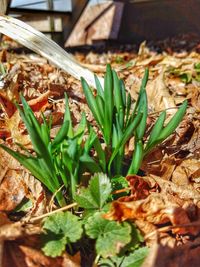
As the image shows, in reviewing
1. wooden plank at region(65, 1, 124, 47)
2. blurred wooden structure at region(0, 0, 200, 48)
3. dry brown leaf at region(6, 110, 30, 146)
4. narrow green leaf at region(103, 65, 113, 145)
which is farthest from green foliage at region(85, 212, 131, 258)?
wooden plank at region(65, 1, 124, 47)

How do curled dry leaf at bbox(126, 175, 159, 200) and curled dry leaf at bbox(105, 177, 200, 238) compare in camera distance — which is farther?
curled dry leaf at bbox(126, 175, 159, 200)

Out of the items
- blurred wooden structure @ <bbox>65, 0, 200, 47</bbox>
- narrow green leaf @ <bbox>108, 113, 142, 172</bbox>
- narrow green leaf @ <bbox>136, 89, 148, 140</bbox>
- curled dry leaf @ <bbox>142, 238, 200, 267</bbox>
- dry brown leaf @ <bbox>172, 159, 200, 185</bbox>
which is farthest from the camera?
blurred wooden structure @ <bbox>65, 0, 200, 47</bbox>

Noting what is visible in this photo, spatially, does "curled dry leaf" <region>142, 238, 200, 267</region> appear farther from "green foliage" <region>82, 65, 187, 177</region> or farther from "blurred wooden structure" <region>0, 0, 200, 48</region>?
"blurred wooden structure" <region>0, 0, 200, 48</region>

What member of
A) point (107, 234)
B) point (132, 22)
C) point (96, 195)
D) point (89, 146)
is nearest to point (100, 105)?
point (89, 146)

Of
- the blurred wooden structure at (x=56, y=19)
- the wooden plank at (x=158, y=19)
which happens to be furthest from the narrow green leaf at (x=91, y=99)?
the wooden plank at (x=158, y=19)

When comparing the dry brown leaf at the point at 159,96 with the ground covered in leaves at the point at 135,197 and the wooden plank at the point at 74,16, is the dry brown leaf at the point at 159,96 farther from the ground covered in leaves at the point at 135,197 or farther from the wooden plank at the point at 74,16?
the wooden plank at the point at 74,16

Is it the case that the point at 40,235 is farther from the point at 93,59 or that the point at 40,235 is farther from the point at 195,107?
the point at 93,59

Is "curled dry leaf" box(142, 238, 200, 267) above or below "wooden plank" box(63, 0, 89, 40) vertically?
below

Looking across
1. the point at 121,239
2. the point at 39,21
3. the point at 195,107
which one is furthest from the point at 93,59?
the point at 121,239

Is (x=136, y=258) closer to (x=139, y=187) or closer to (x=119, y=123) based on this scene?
(x=139, y=187)

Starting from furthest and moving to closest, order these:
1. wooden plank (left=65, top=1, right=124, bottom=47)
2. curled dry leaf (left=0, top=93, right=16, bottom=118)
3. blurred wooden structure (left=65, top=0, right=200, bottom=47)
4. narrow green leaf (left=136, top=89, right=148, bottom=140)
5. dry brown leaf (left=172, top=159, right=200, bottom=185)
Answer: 1. wooden plank (left=65, top=1, right=124, bottom=47)
2. blurred wooden structure (left=65, top=0, right=200, bottom=47)
3. curled dry leaf (left=0, top=93, right=16, bottom=118)
4. dry brown leaf (left=172, top=159, right=200, bottom=185)
5. narrow green leaf (left=136, top=89, right=148, bottom=140)
